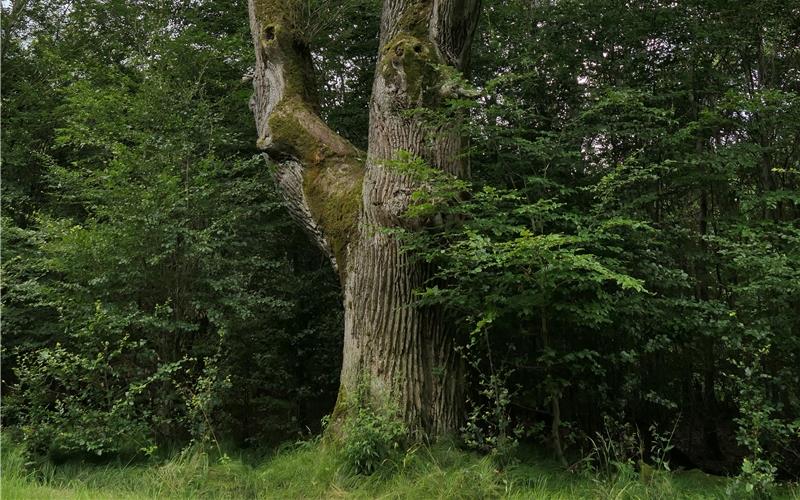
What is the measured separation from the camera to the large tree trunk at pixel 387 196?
4.53 metres

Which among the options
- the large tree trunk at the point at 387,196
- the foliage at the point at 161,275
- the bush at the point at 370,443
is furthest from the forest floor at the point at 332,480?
the large tree trunk at the point at 387,196

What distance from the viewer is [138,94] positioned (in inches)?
272

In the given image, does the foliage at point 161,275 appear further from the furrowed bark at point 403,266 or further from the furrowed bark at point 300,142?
the furrowed bark at point 403,266

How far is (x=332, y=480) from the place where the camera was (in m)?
3.92

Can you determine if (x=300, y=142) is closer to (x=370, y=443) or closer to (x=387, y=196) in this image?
(x=387, y=196)

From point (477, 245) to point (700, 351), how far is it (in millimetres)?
4163

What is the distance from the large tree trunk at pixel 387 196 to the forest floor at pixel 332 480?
528 millimetres

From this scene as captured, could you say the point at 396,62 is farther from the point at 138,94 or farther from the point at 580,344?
the point at 138,94

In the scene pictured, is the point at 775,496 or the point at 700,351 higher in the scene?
the point at 700,351

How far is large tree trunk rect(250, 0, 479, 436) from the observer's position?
4.53 meters

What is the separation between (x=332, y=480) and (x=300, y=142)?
129 inches

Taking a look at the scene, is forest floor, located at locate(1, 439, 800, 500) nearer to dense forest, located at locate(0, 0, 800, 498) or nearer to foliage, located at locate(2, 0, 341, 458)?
dense forest, located at locate(0, 0, 800, 498)

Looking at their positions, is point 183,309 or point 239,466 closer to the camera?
point 239,466

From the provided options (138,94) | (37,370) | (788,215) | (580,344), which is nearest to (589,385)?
(580,344)
